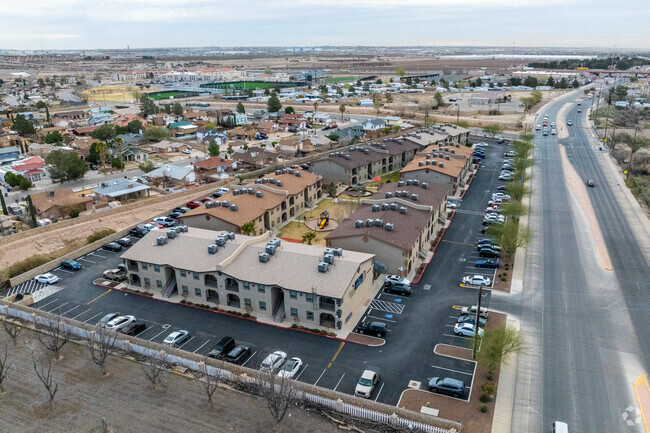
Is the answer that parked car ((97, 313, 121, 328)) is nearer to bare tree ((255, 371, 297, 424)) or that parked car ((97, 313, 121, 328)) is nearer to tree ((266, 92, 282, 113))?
bare tree ((255, 371, 297, 424))

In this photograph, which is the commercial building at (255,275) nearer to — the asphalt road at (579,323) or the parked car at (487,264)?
the parked car at (487,264)

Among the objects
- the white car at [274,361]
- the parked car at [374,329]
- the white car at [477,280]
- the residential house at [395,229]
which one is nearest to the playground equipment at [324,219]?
the residential house at [395,229]

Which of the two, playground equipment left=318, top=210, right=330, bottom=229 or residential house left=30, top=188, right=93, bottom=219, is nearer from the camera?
playground equipment left=318, top=210, right=330, bottom=229

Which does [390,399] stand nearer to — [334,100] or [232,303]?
[232,303]

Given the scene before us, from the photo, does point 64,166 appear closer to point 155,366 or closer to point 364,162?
point 364,162

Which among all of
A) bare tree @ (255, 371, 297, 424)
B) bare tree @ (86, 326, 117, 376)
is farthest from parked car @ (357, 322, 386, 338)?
bare tree @ (86, 326, 117, 376)

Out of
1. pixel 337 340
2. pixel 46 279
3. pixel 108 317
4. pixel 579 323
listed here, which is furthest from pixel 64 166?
pixel 579 323
